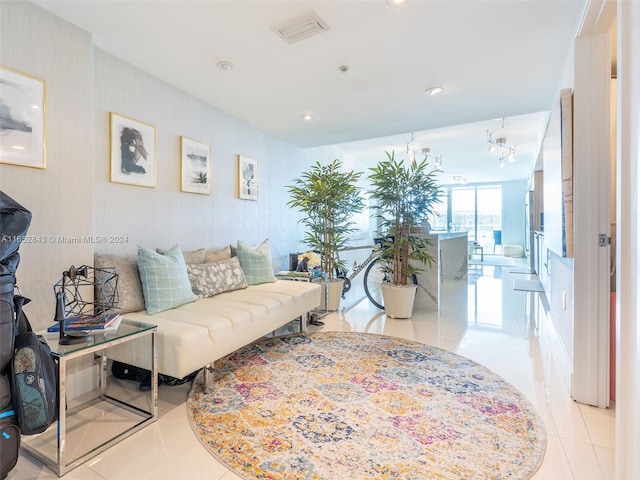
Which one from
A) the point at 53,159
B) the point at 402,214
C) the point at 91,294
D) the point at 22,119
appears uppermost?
the point at 22,119

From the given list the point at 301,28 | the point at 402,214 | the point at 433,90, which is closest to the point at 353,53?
the point at 301,28

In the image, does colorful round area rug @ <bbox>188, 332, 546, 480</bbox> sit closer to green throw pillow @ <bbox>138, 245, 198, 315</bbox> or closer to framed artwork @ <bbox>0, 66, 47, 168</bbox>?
green throw pillow @ <bbox>138, 245, 198, 315</bbox>

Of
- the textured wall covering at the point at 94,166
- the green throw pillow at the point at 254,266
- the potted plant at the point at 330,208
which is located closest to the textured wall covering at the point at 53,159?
the textured wall covering at the point at 94,166

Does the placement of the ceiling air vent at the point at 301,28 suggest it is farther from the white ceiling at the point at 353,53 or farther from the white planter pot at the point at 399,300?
the white planter pot at the point at 399,300

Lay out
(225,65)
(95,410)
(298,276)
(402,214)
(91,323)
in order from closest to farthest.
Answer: (91,323)
(95,410)
(225,65)
(298,276)
(402,214)

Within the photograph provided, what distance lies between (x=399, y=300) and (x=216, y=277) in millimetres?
2143

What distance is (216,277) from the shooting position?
9.72ft

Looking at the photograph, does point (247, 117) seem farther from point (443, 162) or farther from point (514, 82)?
point (443, 162)

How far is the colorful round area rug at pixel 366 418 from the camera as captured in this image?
4.91 feet

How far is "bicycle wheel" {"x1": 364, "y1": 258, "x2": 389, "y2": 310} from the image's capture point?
14.3 feet

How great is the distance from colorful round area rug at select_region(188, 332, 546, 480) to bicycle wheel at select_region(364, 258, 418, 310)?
1.56 metres

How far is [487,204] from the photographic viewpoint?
12.0 metres

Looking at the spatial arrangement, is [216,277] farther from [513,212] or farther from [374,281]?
[513,212]

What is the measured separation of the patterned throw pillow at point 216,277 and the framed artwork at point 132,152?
867mm
